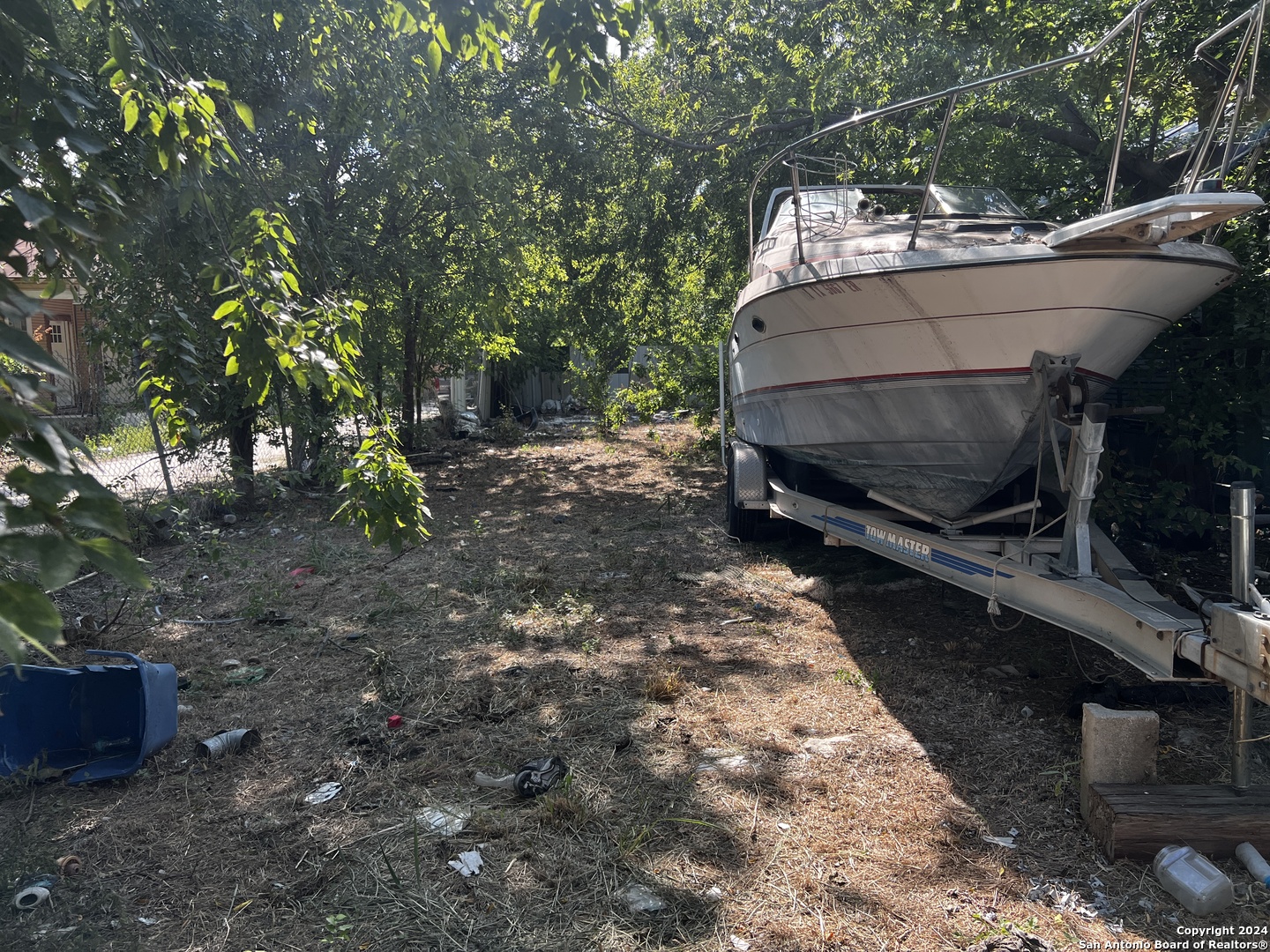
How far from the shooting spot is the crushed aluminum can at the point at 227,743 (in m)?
3.53

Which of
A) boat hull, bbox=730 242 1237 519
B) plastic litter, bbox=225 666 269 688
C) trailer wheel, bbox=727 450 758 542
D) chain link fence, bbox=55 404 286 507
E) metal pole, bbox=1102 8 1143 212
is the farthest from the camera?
trailer wheel, bbox=727 450 758 542

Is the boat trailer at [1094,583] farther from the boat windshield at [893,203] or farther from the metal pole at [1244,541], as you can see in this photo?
the boat windshield at [893,203]

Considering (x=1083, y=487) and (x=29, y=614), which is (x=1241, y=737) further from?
(x=29, y=614)

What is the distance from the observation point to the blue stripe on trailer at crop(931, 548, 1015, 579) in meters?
3.61

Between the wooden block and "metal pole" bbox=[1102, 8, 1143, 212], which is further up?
"metal pole" bbox=[1102, 8, 1143, 212]

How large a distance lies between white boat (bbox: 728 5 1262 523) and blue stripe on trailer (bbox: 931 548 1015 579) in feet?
1.56

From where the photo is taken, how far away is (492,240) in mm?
11008

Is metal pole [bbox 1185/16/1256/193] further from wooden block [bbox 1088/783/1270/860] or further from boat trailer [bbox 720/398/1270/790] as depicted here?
wooden block [bbox 1088/783/1270/860]

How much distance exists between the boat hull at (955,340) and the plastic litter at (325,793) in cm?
321

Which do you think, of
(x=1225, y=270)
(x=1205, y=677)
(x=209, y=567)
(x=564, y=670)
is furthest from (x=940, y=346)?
(x=209, y=567)

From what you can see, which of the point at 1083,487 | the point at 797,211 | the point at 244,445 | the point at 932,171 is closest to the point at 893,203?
the point at 797,211

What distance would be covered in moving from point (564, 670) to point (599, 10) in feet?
10.6

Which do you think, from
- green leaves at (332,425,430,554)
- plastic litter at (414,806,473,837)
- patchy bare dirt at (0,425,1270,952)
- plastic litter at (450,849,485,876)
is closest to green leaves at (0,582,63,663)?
green leaves at (332,425,430,554)

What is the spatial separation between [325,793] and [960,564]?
306 cm
